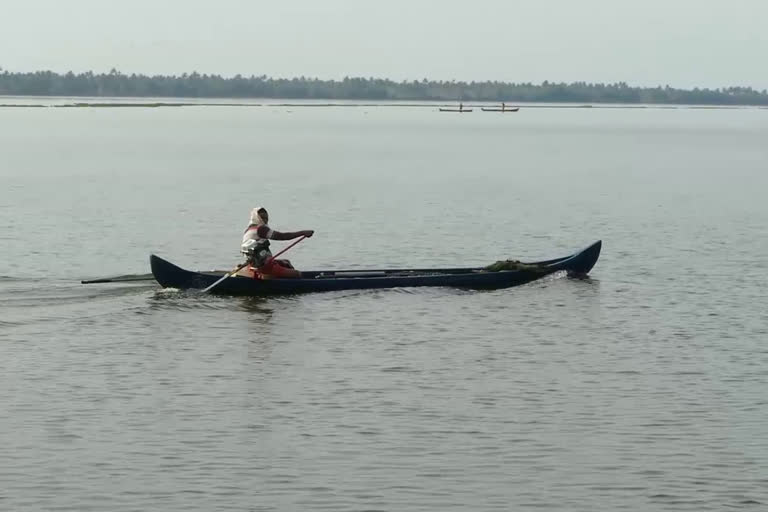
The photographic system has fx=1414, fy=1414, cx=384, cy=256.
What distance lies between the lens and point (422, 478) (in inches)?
665

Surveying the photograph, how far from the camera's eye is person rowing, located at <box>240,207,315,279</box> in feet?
95.6

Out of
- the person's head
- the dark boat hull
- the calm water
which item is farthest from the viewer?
the dark boat hull

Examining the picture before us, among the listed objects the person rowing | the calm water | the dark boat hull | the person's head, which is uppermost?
the person's head

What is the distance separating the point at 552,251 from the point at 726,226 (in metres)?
11.4

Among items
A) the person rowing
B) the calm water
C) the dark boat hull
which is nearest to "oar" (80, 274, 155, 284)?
the calm water

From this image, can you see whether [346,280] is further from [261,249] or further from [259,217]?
[259,217]

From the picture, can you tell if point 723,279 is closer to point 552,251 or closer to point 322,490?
point 552,251

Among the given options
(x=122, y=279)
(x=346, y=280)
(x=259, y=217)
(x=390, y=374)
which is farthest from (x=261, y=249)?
(x=390, y=374)

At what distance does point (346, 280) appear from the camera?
30.1 metres

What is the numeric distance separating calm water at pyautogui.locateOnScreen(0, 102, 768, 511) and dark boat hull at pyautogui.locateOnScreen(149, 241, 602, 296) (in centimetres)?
30

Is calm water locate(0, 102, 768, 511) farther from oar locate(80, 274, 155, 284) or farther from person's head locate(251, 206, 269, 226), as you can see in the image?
person's head locate(251, 206, 269, 226)

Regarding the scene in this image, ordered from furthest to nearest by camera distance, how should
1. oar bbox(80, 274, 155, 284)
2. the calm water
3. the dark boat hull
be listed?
oar bbox(80, 274, 155, 284) < the dark boat hull < the calm water

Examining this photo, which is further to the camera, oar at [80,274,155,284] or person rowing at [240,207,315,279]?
oar at [80,274,155,284]

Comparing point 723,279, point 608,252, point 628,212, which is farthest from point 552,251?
point 628,212
